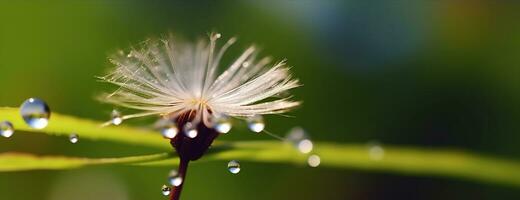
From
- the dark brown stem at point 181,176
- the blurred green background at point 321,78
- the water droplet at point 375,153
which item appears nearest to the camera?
the dark brown stem at point 181,176

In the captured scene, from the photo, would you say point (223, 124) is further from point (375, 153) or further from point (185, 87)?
point (375, 153)

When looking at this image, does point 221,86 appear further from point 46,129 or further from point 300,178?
point 300,178

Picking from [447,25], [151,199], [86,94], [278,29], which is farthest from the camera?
[447,25]

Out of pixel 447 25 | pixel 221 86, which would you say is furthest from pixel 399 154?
pixel 447 25

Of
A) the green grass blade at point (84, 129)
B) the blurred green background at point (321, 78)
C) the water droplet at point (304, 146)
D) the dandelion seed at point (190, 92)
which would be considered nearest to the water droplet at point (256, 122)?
the dandelion seed at point (190, 92)

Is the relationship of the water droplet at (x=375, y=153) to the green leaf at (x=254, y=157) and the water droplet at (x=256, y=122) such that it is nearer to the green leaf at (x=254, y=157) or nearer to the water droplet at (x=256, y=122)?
the green leaf at (x=254, y=157)

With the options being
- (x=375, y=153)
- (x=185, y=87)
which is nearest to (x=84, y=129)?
(x=185, y=87)
